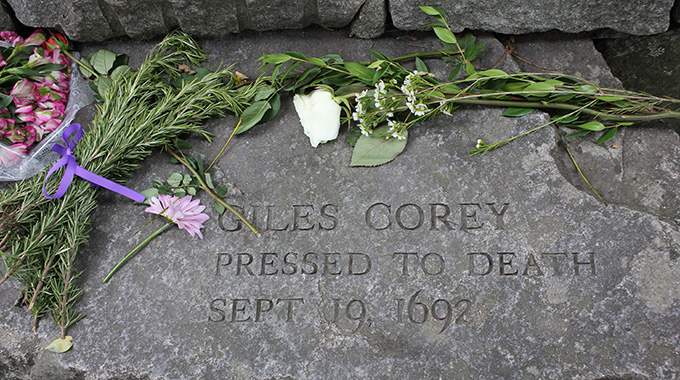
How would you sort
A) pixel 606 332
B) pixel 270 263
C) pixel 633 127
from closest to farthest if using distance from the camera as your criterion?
pixel 606 332 < pixel 270 263 < pixel 633 127

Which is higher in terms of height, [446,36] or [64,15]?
[446,36]

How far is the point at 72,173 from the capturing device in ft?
5.95

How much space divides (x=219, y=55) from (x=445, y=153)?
111 centimetres

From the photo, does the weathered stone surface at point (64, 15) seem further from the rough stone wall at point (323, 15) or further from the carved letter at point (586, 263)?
the carved letter at point (586, 263)

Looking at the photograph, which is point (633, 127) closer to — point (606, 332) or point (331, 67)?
point (606, 332)

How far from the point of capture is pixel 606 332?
1.72m

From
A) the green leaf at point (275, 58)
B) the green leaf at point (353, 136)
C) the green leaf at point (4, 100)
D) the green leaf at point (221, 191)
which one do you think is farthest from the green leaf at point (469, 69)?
the green leaf at point (4, 100)

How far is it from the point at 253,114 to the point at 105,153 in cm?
61

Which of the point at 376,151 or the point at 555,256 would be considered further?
the point at 376,151

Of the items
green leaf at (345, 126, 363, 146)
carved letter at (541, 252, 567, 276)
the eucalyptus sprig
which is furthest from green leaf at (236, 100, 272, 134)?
carved letter at (541, 252, 567, 276)

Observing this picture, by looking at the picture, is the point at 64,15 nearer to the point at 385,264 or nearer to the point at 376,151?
the point at 376,151

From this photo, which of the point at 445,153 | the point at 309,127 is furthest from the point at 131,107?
the point at 445,153

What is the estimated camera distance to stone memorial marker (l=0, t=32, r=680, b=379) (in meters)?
1.73

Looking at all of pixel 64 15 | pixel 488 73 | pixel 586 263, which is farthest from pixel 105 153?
pixel 586 263
